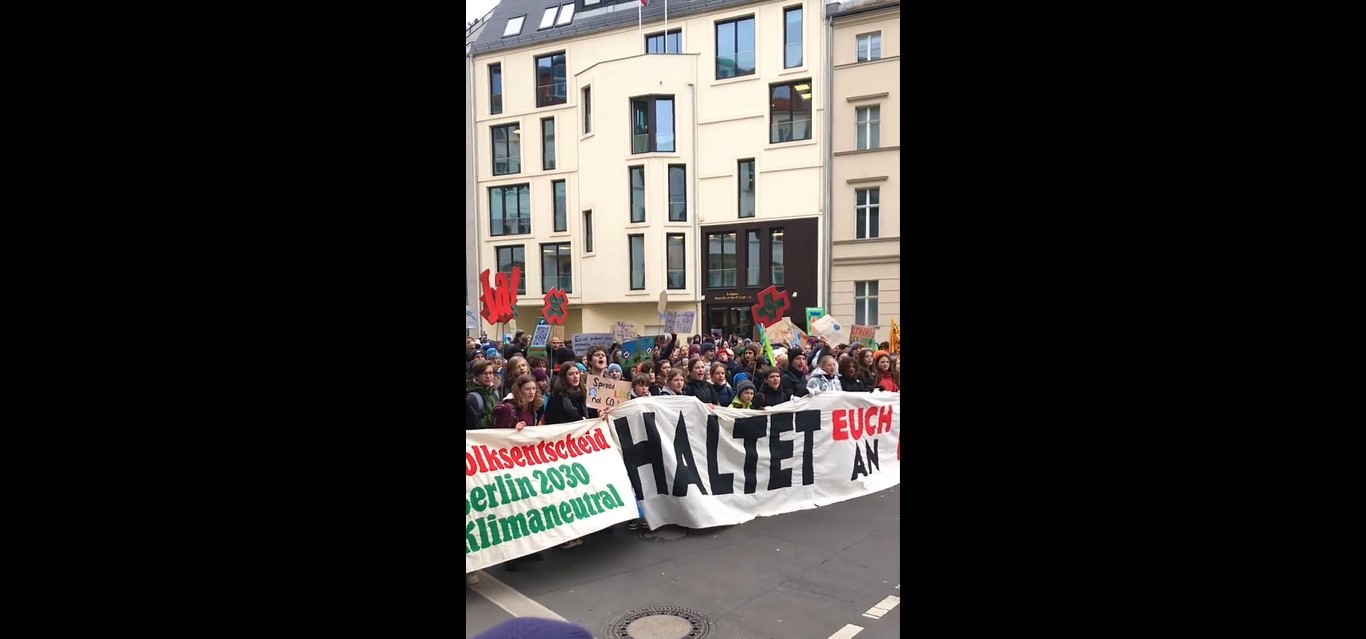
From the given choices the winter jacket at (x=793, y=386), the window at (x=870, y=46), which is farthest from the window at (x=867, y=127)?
the winter jacket at (x=793, y=386)

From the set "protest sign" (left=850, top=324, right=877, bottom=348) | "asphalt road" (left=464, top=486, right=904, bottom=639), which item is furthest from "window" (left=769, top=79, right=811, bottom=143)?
"asphalt road" (left=464, top=486, right=904, bottom=639)

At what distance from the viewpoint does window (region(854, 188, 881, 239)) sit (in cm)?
2481

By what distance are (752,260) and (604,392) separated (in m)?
20.8

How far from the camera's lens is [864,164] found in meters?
24.8

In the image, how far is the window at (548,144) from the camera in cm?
→ 2988

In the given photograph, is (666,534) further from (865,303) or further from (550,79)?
(550,79)

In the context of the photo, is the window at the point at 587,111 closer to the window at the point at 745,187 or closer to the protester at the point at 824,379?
the window at the point at 745,187

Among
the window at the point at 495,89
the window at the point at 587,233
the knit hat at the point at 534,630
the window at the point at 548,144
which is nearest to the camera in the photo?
the knit hat at the point at 534,630

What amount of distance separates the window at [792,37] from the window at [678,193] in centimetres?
531

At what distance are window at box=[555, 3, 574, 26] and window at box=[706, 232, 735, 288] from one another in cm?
1103
